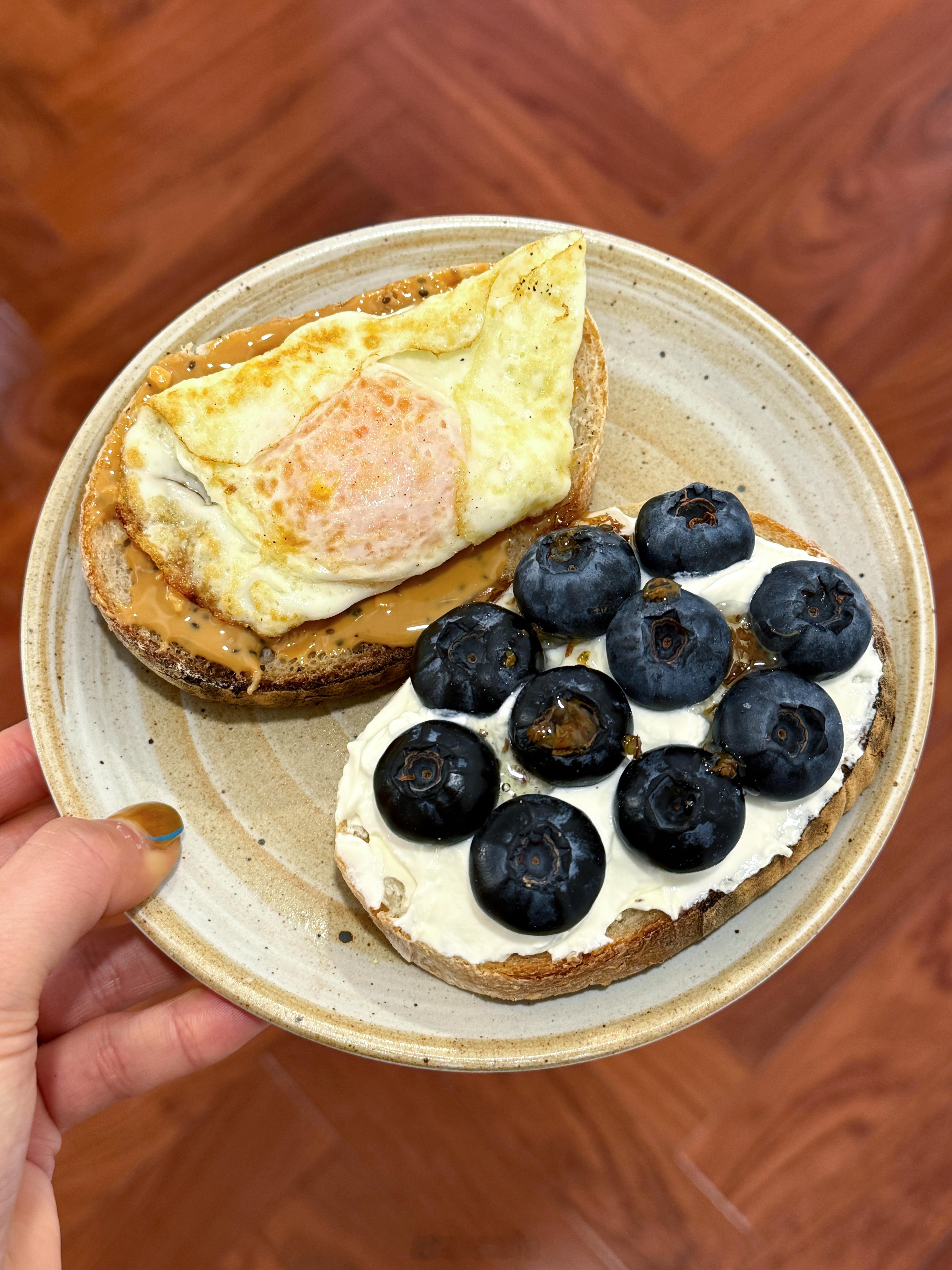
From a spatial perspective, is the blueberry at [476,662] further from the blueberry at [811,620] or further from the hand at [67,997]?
the hand at [67,997]

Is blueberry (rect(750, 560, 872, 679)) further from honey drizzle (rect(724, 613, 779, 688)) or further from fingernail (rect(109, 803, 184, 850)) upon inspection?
fingernail (rect(109, 803, 184, 850))

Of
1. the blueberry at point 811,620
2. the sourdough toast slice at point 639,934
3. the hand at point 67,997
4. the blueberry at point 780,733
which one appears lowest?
the hand at point 67,997

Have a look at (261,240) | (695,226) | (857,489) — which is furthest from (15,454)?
(857,489)

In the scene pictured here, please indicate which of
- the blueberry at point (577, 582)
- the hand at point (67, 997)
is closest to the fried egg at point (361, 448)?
the blueberry at point (577, 582)

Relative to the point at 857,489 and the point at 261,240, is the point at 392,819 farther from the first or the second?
the point at 261,240

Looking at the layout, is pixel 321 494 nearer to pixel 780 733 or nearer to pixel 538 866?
pixel 538 866

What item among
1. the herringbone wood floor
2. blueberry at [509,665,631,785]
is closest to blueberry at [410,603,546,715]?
blueberry at [509,665,631,785]

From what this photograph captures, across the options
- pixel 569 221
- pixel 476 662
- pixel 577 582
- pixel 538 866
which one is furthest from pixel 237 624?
pixel 569 221
